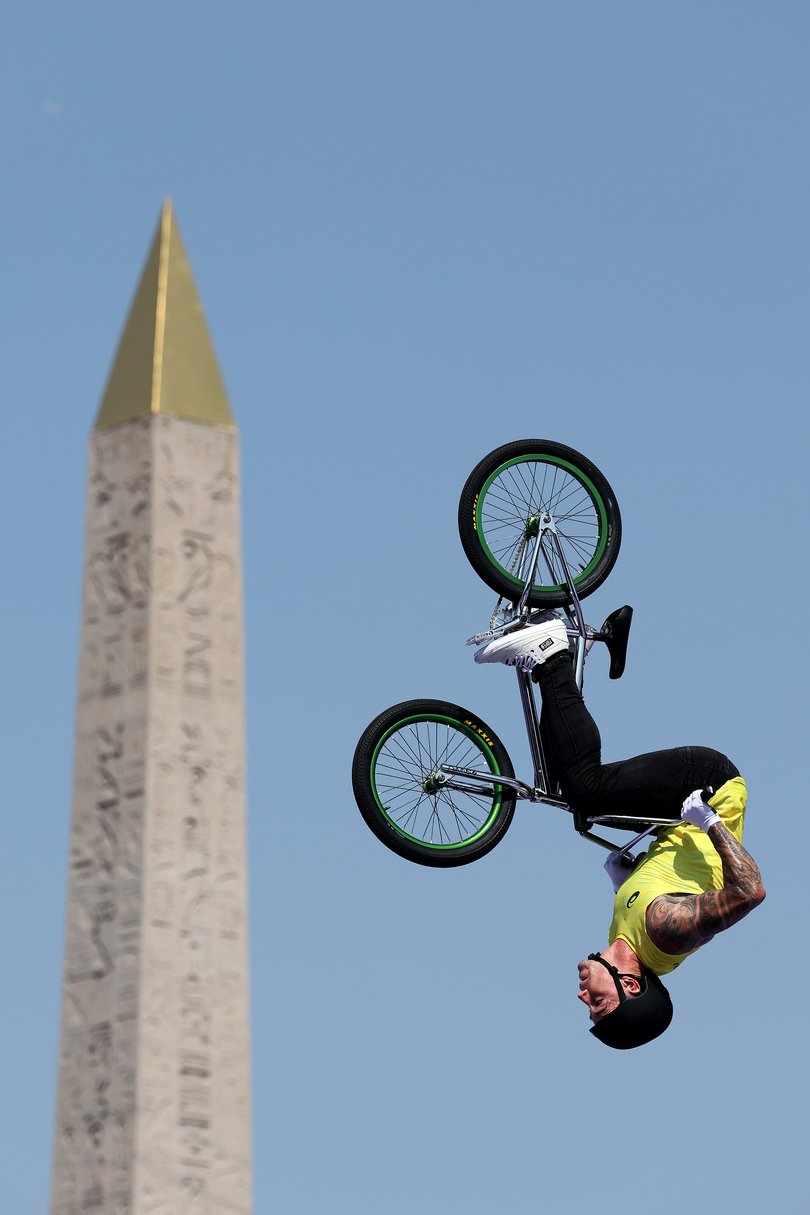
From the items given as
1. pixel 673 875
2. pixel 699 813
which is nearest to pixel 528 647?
pixel 699 813

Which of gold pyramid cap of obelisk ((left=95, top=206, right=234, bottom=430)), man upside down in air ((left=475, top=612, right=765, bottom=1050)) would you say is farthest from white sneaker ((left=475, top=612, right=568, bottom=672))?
gold pyramid cap of obelisk ((left=95, top=206, right=234, bottom=430))

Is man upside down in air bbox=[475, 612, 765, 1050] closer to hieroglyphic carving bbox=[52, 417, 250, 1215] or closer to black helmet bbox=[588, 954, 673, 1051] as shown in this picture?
black helmet bbox=[588, 954, 673, 1051]

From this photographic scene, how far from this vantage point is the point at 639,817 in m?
20.9

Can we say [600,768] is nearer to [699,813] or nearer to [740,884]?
[699,813]

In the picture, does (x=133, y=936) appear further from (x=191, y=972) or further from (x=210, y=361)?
(x=210, y=361)

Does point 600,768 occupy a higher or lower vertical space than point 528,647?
lower

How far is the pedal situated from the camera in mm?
21141

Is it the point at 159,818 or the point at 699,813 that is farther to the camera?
the point at 699,813

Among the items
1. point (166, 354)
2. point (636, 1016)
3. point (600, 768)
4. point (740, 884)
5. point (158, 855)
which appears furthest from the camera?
point (600, 768)

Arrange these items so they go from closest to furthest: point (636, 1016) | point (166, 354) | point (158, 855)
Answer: point (158, 855) < point (166, 354) < point (636, 1016)

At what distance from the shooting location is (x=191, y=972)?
12.2 metres

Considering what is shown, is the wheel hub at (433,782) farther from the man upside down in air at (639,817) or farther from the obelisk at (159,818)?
the obelisk at (159,818)

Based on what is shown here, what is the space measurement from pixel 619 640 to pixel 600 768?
1.03m

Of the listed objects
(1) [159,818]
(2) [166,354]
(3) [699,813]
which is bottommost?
(1) [159,818]
